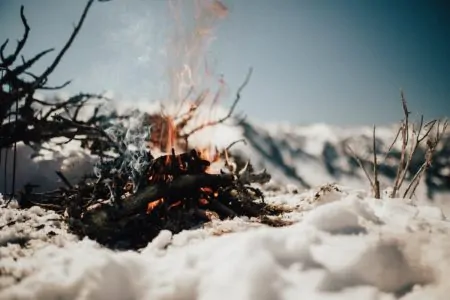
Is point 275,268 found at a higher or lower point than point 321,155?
lower

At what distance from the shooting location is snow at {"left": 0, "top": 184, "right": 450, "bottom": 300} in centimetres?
251

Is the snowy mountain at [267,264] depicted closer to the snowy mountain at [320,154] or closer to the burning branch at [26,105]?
the burning branch at [26,105]

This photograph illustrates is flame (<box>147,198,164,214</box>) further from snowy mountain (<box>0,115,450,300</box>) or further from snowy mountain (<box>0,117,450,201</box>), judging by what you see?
snowy mountain (<box>0,117,450,201</box>)

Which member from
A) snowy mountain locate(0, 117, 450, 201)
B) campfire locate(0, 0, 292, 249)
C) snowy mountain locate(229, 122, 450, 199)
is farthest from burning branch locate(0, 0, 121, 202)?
snowy mountain locate(229, 122, 450, 199)

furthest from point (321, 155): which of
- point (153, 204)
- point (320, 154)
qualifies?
point (153, 204)

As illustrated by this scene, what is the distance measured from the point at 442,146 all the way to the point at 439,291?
48.8 metres

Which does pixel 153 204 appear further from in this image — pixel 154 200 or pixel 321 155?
pixel 321 155

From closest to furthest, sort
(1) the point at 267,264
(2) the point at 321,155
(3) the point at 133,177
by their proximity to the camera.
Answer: (1) the point at 267,264 < (3) the point at 133,177 < (2) the point at 321,155

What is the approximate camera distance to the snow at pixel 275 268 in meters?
2.51

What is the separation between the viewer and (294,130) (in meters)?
52.3

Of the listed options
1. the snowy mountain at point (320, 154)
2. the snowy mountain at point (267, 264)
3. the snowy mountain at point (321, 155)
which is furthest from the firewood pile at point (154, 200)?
the snowy mountain at point (320, 154)

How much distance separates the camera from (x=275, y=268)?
8.89 feet

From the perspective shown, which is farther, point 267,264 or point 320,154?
point 320,154

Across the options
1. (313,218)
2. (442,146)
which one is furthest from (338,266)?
(442,146)
